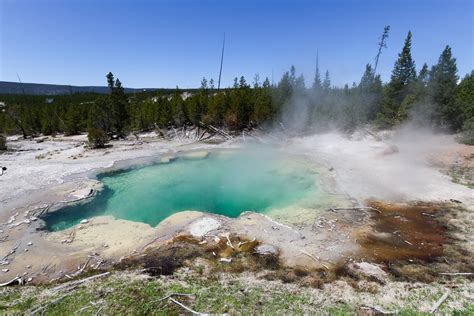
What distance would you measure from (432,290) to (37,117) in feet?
170

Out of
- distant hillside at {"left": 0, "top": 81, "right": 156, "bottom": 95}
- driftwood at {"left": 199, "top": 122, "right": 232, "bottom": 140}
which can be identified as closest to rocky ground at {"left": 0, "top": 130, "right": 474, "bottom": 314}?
driftwood at {"left": 199, "top": 122, "right": 232, "bottom": 140}

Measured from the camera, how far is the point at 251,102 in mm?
34031

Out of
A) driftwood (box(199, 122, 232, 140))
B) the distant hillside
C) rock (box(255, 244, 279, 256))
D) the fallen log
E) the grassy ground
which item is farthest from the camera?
the distant hillside

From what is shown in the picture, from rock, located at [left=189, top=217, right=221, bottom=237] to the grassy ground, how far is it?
2.93 meters

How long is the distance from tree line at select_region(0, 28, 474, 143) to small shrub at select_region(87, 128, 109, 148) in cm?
11

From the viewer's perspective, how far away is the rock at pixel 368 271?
8453mm

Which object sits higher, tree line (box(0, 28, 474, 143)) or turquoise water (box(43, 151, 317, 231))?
tree line (box(0, 28, 474, 143))

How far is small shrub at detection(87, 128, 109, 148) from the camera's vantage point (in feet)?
90.5

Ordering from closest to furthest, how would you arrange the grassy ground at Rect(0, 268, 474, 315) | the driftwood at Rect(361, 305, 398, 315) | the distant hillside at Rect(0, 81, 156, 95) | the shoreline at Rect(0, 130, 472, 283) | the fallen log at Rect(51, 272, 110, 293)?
the driftwood at Rect(361, 305, 398, 315) < the grassy ground at Rect(0, 268, 474, 315) < the fallen log at Rect(51, 272, 110, 293) < the shoreline at Rect(0, 130, 472, 283) < the distant hillside at Rect(0, 81, 156, 95)

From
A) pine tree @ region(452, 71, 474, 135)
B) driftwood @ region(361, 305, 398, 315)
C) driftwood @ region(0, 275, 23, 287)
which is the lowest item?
driftwood @ region(0, 275, 23, 287)

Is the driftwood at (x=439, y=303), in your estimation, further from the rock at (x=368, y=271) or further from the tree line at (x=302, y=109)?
the tree line at (x=302, y=109)

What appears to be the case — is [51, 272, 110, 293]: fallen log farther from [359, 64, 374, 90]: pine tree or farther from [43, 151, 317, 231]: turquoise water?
[359, 64, 374, 90]: pine tree

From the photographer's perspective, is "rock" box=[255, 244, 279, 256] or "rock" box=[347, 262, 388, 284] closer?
"rock" box=[347, 262, 388, 284]

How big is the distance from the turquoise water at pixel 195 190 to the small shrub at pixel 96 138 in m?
9.47
